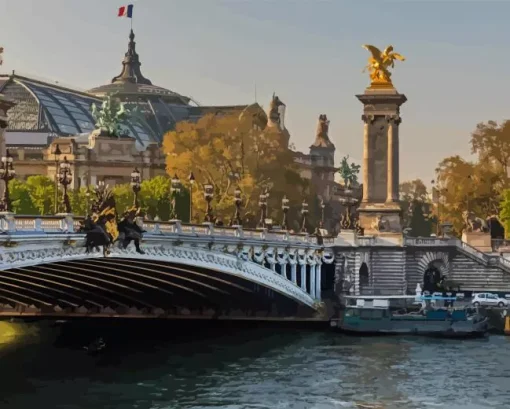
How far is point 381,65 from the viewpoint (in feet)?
237

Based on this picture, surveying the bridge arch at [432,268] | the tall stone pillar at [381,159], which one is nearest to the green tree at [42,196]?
the tall stone pillar at [381,159]

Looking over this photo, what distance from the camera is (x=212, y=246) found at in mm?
50969

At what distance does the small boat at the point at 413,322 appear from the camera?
58.4 m

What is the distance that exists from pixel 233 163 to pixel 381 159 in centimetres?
1340

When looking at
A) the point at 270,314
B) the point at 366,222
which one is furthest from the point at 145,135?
the point at 270,314

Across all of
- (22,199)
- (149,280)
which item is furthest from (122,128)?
(149,280)

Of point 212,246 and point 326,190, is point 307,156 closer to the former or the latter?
point 326,190

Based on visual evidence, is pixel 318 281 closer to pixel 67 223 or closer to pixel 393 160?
pixel 393 160

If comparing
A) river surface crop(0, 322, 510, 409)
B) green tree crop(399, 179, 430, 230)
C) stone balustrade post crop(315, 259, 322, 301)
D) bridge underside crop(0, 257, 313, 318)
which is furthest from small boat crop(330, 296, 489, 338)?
green tree crop(399, 179, 430, 230)

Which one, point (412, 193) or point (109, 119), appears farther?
point (412, 193)

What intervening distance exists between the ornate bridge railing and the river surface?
15.5 ft

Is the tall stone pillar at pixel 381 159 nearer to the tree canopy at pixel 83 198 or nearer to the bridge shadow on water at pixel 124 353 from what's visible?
the bridge shadow on water at pixel 124 353

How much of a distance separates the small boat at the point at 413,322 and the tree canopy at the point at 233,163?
2087 centimetres

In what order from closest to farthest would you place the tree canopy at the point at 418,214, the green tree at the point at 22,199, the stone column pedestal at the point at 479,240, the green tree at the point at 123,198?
1. the stone column pedestal at the point at 479,240
2. the green tree at the point at 22,199
3. the green tree at the point at 123,198
4. the tree canopy at the point at 418,214
